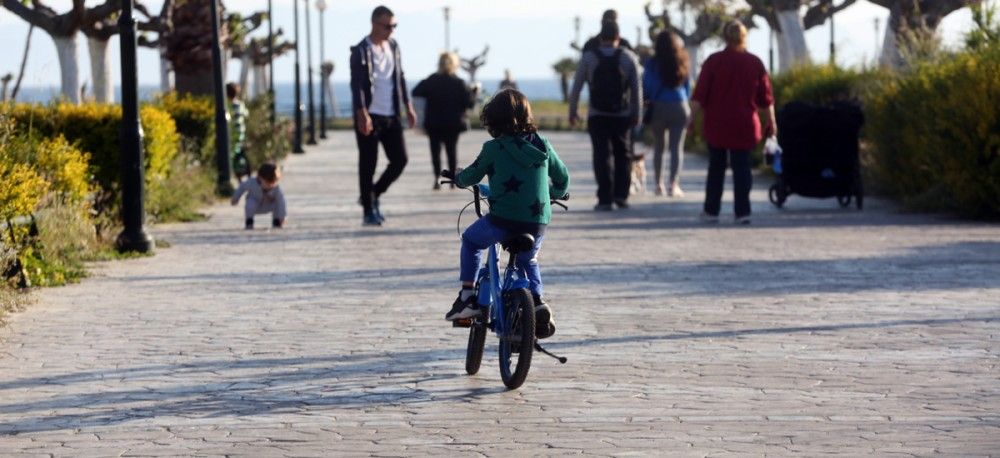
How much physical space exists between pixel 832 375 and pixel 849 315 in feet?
7.36

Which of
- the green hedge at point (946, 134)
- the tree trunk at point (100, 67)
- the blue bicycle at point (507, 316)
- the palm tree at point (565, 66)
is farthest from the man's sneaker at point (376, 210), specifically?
the palm tree at point (565, 66)

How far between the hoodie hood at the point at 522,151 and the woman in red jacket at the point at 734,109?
9366 millimetres

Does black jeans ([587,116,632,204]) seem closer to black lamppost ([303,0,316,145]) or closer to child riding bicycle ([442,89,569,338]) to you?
child riding bicycle ([442,89,569,338])

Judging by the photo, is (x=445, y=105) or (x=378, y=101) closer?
(x=378, y=101)

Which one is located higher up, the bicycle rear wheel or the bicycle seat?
the bicycle seat

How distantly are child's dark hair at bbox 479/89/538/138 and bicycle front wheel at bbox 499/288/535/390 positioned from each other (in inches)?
30.0

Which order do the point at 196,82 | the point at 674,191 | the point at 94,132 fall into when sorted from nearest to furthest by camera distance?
the point at 94,132
the point at 674,191
the point at 196,82

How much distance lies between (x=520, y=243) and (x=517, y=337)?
44 centimetres

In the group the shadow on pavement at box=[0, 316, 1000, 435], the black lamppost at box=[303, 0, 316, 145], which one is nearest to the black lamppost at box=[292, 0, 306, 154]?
the black lamppost at box=[303, 0, 316, 145]

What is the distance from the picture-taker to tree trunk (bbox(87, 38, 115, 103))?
30125 millimetres

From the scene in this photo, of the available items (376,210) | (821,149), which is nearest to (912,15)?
(821,149)

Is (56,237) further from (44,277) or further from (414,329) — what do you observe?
(414,329)

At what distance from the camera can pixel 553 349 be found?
1011cm

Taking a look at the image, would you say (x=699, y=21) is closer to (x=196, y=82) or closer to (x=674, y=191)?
(x=196, y=82)
